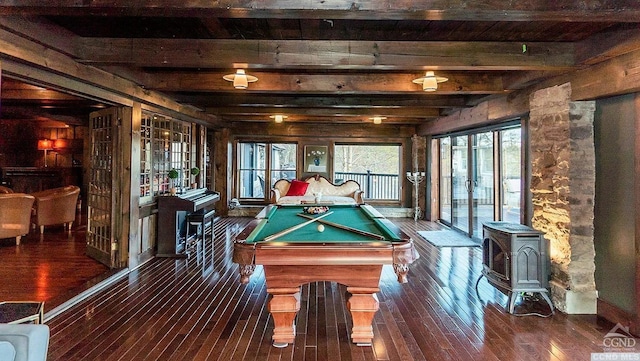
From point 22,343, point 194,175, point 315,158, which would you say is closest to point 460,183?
point 315,158

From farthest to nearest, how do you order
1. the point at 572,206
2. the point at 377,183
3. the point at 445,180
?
1. the point at 377,183
2. the point at 445,180
3. the point at 572,206

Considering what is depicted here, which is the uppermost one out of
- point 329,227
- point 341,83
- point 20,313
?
point 341,83

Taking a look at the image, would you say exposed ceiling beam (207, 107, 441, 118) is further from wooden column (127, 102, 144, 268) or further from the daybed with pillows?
wooden column (127, 102, 144, 268)

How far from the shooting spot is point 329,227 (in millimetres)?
3324

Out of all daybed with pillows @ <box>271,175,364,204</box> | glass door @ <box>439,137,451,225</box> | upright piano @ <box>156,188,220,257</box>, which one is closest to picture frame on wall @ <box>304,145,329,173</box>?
daybed with pillows @ <box>271,175,364,204</box>

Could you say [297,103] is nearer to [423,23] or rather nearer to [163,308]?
[423,23]

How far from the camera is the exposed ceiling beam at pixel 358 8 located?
2.21 m

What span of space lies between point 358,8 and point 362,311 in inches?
89.2

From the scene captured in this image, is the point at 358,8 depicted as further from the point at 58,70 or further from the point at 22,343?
the point at 58,70

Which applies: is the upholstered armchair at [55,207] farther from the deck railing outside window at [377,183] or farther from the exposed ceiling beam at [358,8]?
the deck railing outside window at [377,183]

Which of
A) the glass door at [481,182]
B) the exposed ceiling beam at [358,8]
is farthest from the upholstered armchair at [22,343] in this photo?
the glass door at [481,182]

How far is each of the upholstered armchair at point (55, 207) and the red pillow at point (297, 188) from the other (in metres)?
4.52

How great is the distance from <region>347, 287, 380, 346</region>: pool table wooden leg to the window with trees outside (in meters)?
7.42

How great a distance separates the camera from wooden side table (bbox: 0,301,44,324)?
214cm
